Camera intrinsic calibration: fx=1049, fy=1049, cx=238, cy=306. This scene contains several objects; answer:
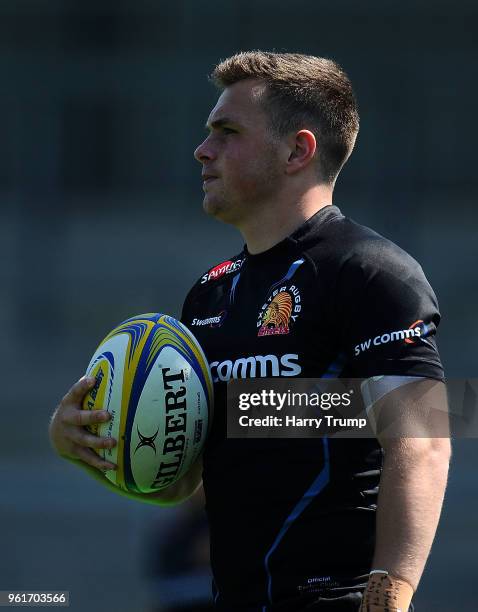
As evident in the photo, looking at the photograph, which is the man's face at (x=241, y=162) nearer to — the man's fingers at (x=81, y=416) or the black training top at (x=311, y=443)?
the black training top at (x=311, y=443)

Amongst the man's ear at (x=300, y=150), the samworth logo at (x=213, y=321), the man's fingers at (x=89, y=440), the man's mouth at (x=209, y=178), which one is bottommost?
the man's fingers at (x=89, y=440)

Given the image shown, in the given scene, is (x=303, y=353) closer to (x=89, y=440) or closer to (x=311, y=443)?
(x=311, y=443)

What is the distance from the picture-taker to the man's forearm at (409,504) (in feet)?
7.74

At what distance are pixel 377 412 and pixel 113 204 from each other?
10.4 metres

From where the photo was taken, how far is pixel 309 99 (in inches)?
122

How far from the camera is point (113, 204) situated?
12.6 m

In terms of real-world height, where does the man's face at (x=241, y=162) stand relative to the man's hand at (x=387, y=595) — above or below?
above

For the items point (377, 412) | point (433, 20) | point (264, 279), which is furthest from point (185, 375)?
point (433, 20)

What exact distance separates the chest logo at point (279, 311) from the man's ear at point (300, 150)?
0.41m

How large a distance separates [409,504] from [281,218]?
3.21 feet

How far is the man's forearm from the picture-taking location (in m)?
2.36

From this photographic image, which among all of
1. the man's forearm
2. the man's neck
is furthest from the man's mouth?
the man's forearm

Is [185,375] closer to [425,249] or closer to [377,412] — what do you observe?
[377,412]

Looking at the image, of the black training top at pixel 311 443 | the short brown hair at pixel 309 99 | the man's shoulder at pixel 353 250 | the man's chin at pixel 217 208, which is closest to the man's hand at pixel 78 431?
Answer: the black training top at pixel 311 443
